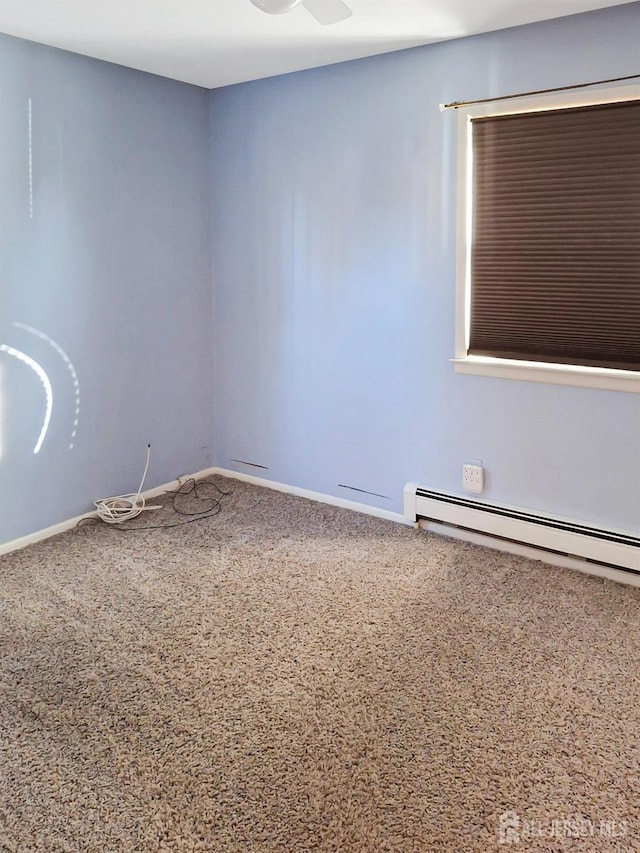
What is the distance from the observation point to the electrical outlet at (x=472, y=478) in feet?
11.5

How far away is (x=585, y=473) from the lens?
10.5 ft

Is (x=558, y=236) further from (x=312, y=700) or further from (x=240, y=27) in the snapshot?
(x=312, y=700)

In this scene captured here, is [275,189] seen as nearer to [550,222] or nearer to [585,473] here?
[550,222]

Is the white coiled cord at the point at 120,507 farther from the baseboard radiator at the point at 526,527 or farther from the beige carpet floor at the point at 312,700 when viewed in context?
the baseboard radiator at the point at 526,527

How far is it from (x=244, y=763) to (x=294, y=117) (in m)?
3.15

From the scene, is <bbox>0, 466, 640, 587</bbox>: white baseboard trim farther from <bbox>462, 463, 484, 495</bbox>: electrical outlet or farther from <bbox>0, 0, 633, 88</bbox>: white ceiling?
<bbox>0, 0, 633, 88</bbox>: white ceiling

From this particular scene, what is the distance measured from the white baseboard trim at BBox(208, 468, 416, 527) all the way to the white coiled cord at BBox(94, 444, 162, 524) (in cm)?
55

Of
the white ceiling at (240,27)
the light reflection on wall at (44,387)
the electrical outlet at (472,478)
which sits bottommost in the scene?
the electrical outlet at (472,478)

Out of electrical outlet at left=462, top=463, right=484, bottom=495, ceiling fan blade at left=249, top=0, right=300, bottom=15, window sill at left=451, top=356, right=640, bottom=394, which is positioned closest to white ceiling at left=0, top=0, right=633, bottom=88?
ceiling fan blade at left=249, top=0, right=300, bottom=15

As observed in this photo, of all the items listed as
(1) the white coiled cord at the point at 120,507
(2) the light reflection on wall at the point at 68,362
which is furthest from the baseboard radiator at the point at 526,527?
(2) the light reflection on wall at the point at 68,362

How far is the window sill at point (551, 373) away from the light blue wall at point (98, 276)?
5.57 feet

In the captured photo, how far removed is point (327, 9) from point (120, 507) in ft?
8.45

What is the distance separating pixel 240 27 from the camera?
301 centimetres

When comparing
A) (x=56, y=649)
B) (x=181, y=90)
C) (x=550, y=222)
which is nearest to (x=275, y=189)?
(x=181, y=90)
